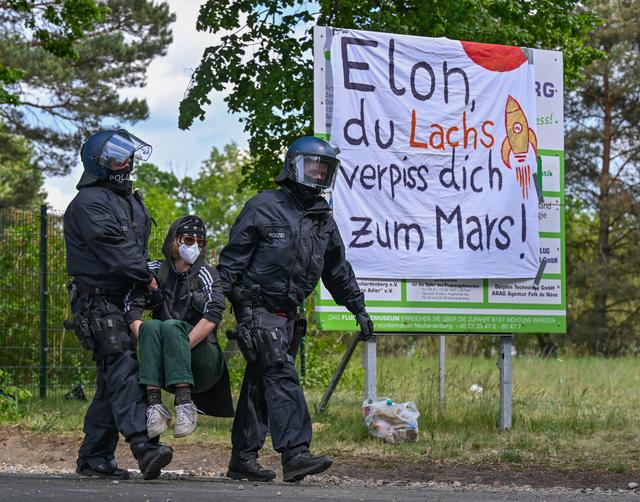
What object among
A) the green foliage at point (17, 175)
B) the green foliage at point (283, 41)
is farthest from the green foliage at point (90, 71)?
the green foliage at point (283, 41)

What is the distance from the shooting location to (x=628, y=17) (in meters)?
35.6

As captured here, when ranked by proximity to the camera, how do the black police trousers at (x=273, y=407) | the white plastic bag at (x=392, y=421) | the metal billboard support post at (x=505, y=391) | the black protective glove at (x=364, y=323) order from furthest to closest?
the metal billboard support post at (x=505, y=391) → the white plastic bag at (x=392, y=421) → the black protective glove at (x=364, y=323) → the black police trousers at (x=273, y=407)

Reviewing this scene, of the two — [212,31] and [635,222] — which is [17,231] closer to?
[212,31]

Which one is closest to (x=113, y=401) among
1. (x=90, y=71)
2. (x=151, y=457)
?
(x=151, y=457)

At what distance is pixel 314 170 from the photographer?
7.27 m

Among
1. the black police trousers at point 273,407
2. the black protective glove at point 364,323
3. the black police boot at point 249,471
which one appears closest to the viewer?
the black police trousers at point 273,407

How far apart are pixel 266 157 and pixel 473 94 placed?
5.12m

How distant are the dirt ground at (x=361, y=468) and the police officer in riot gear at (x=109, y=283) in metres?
1.47

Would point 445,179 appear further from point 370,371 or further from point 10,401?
point 10,401

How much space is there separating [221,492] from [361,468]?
2624 millimetres

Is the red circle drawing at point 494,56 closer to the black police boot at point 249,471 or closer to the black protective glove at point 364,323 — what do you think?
the black protective glove at point 364,323

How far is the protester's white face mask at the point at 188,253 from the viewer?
7.08m

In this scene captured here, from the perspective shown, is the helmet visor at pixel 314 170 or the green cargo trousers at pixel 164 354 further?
the helmet visor at pixel 314 170

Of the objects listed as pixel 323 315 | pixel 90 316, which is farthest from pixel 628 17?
pixel 90 316
